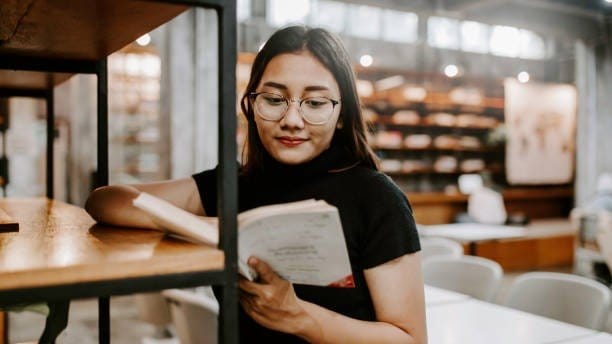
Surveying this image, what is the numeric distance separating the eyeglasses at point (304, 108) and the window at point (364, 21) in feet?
31.6

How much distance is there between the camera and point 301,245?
841mm

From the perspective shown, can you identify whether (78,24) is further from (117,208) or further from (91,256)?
(91,256)

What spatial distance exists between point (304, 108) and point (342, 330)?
463 mm

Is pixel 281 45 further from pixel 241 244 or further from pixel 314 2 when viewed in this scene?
pixel 314 2

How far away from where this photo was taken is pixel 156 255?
0.72 metres

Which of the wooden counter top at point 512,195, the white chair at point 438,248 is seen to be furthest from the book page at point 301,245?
the wooden counter top at point 512,195

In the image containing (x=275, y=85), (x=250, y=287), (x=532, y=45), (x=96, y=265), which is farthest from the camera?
(x=532, y=45)

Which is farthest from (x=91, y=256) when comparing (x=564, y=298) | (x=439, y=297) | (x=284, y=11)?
(x=284, y=11)

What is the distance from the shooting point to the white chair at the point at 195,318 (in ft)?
8.10

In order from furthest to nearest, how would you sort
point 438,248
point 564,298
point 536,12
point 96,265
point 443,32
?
point 443,32
point 536,12
point 438,248
point 564,298
point 96,265

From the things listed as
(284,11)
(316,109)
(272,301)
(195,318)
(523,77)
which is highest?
(284,11)

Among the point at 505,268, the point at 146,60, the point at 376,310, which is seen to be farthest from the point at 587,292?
the point at 146,60

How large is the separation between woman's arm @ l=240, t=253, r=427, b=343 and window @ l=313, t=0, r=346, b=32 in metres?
9.35

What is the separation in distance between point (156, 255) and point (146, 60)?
7342mm
